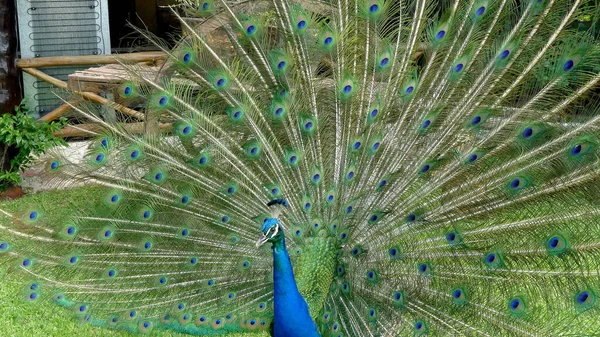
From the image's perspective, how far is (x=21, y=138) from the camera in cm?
645

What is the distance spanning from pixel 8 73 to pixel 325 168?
414 cm

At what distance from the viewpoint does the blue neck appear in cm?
295

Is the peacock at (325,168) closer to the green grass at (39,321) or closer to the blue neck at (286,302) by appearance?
the blue neck at (286,302)

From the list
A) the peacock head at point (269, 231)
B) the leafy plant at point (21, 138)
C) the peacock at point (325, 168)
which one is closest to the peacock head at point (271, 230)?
the peacock head at point (269, 231)

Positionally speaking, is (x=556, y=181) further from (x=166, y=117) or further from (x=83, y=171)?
(x=83, y=171)

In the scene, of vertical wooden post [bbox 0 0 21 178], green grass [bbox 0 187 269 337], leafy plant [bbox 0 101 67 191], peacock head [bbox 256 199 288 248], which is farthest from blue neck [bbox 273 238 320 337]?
vertical wooden post [bbox 0 0 21 178]

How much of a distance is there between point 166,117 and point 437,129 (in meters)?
1.16

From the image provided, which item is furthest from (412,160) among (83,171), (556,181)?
(83,171)

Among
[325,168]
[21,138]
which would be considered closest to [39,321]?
[325,168]

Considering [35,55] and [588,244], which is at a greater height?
[35,55]

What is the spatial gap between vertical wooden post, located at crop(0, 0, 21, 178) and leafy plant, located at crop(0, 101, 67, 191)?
4 cm

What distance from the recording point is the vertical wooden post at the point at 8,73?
6543 mm

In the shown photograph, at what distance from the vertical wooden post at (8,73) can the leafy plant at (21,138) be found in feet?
0.12

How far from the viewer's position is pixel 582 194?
3076 mm
